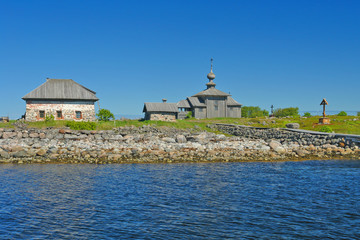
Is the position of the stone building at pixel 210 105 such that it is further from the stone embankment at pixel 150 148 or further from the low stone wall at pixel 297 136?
the stone embankment at pixel 150 148

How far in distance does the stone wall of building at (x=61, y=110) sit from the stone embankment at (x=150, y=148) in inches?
304

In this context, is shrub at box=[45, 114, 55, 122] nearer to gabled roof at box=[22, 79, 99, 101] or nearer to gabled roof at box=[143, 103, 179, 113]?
gabled roof at box=[22, 79, 99, 101]

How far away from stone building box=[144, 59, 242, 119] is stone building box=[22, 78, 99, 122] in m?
18.6

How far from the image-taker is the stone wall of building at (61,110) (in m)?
46.7

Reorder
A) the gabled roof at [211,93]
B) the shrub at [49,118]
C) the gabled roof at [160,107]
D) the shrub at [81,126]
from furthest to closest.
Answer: the gabled roof at [211,93], the gabled roof at [160,107], the shrub at [49,118], the shrub at [81,126]

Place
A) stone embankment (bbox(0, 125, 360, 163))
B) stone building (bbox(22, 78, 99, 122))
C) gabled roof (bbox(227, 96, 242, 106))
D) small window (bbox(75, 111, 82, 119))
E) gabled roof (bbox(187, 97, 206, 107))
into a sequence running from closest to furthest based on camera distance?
stone embankment (bbox(0, 125, 360, 163))
stone building (bbox(22, 78, 99, 122))
small window (bbox(75, 111, 82, 119))
gabled roof (bbox(187, 97, 206, 107))
gabled roof (bbox(227, 96, 242, 106))

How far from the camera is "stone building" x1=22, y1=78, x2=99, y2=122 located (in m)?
46.7

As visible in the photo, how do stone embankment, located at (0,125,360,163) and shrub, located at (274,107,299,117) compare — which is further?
shrub, located at (274,107,299,117)

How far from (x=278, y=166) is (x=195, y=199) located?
37.8 ft

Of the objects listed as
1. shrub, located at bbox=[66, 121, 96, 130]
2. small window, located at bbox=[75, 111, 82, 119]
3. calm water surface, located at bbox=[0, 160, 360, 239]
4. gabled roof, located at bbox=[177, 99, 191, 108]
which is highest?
gabled roof, located at bbox=[177, 99, 191, 108]

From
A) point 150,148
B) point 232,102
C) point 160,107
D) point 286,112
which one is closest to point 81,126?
point 160,107

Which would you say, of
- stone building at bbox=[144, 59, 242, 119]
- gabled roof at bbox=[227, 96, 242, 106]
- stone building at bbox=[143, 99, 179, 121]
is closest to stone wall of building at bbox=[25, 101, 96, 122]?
stone building at bbox=[143, 99, 179, 121]

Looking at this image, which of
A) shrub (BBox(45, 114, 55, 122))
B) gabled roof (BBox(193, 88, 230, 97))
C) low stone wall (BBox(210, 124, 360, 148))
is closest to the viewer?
low stone wall (BBox(210, 124, 360, 148))

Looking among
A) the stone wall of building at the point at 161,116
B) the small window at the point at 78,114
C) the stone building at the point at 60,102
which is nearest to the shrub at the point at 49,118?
the stone building at the point at 60,102
